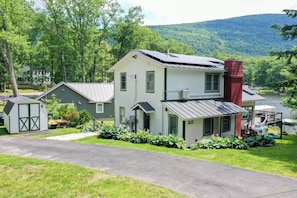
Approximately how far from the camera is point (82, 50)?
36750 mm

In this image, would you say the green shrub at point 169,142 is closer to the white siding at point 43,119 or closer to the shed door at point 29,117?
the white siding at point 43,119

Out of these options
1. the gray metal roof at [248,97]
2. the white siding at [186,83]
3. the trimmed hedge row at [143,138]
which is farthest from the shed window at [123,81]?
the gray metal roof at [248,97]

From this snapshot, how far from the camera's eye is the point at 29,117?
662 inches

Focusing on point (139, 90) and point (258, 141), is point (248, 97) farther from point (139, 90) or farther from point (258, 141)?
point (139, 90)

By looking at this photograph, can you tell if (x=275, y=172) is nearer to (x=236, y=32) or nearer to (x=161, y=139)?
(x=161, y=139)

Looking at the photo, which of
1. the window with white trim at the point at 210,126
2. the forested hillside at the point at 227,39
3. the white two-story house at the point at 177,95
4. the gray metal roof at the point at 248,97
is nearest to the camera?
the white two-story house at the point at 177,95

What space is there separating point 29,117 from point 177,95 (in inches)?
387

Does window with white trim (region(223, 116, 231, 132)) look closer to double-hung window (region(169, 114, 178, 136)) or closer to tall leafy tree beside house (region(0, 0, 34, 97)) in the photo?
double-hung window (region(169, 114, 178, 136))

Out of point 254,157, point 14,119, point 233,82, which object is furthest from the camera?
point 233,82

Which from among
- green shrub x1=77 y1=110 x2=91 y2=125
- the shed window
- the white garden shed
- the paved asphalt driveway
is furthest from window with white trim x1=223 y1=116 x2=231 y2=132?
the white garden shed

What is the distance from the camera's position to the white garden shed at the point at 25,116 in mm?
16234

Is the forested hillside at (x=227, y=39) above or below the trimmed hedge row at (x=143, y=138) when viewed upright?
above

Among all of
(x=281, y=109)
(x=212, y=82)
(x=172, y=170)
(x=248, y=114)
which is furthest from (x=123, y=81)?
(x=281, y=109)

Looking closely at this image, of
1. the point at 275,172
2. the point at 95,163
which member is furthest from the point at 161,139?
the point at 275,172
